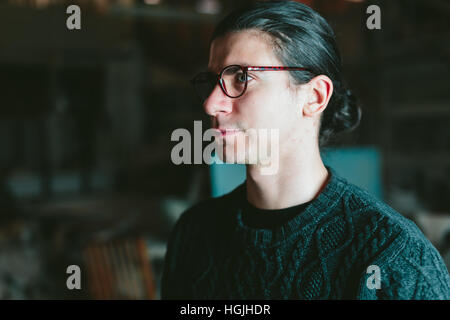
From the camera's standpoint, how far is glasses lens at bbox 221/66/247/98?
0.85 metres

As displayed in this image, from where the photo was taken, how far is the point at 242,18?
2.86 feet

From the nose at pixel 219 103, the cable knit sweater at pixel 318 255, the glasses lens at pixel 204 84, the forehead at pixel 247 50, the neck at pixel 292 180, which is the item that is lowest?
the cable knit sweater at pixel 318 255

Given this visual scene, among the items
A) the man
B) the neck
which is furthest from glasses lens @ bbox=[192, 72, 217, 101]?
the neck

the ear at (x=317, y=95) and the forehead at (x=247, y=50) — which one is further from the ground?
the forehead at (x=247, y=50)

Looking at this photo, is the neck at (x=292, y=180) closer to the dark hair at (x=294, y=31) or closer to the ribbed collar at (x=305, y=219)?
the ribbed collar at (x=305, y=219)

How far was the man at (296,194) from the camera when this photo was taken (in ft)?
2.58

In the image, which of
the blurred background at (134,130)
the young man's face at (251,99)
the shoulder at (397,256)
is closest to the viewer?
the shoulder at (397,256)

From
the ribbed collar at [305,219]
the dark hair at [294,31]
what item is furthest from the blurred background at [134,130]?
the ribbed collar at [305,219]

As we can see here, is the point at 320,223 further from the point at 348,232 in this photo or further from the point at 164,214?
the point at 164,214

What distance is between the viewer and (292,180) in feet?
3.01

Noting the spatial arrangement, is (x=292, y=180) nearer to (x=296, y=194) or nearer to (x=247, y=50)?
(x=296, y=194)

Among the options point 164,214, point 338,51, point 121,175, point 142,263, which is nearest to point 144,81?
point 121,175

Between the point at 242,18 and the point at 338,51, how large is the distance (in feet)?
0.69

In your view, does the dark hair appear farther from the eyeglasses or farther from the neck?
the neck
